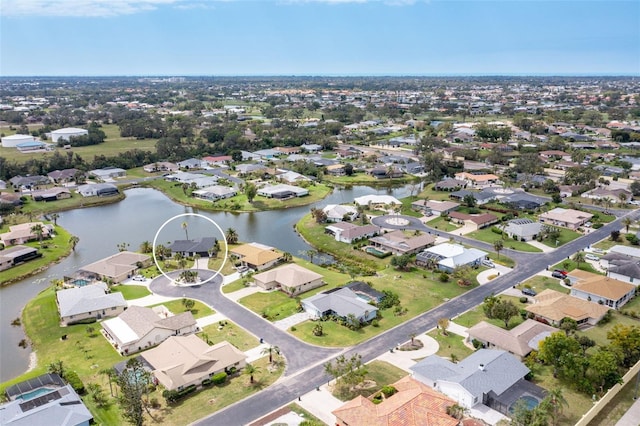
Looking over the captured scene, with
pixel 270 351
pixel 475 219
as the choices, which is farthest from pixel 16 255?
pixel 475 219

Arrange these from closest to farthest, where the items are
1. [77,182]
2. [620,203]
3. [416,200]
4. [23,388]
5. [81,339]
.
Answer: [23,388], [81,339], [620,203], [416,200], [77,182]

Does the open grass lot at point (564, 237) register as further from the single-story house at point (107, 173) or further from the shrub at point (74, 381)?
the single-story house at point (107, 173)

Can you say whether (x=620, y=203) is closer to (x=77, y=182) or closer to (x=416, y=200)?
(x=416, y=200)

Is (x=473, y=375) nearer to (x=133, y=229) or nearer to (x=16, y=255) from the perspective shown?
(x=16, y=255)

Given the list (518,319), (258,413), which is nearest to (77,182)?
(258,413)

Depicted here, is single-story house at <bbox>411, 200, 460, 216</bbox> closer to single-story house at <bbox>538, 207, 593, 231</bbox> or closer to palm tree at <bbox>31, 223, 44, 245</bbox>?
single-story house at <bbox>538, 207, 593, 231</bbox>

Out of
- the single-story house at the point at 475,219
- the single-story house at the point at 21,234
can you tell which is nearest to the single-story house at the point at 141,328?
the single-story house at the point at 21,234

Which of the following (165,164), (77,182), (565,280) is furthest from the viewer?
(165,164)
